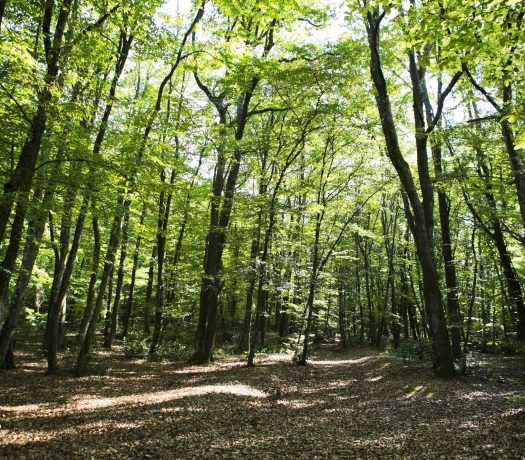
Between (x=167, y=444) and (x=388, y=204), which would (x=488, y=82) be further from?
(x=388, y=204)

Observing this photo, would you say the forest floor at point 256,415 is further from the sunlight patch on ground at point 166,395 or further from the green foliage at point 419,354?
the green foliage at point 419,354

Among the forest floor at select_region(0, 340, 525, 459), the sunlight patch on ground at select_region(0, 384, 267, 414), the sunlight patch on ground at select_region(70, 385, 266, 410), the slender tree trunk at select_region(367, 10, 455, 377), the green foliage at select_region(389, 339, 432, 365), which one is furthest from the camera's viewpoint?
the green foliage at select_region(389, 339, 432, 365)

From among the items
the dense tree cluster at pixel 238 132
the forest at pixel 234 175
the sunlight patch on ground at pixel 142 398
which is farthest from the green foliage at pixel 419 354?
the sunlight patch on ground at pixel 142 398

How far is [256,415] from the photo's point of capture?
8.62 meters

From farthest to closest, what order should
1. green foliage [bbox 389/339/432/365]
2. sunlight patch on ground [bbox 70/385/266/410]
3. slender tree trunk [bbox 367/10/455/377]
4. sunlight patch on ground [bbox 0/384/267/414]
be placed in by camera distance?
green foliage [bbox 389/339/432/365] < slender tree trunk [bbox 367/10/455/377] < sunlight patch on ground [bbox 70/385/266/410] < sunlight patch on ground [bbox 0/384/267/414]

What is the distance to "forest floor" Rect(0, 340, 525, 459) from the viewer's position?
20.5ft

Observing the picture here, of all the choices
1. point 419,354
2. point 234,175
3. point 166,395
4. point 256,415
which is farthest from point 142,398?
point 419,354

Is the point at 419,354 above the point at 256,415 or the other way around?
above

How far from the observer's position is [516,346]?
19.6 meters

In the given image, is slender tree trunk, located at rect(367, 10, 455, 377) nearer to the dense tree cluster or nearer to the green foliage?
the dense tree cluster

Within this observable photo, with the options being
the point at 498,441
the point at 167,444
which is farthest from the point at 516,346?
Result: the point at 167,444

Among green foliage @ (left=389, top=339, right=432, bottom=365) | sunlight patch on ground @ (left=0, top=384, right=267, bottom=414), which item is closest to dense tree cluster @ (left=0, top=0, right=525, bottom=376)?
green foliage @ (left=389, top=339, right=432, bottom=365)

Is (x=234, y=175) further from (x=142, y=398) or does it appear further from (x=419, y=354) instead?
(x=419, y=354)

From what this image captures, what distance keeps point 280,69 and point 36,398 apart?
40.4 feet
